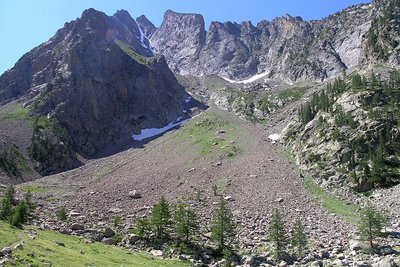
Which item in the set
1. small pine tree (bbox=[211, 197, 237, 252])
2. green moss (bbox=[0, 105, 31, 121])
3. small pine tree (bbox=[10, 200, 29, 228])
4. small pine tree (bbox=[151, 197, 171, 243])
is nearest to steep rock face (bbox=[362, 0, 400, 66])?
small pine tree (bbox=[211, 197, 237, 252])

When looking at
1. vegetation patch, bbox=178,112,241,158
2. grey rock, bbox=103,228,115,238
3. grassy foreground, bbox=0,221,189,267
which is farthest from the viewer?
vegetation patch, bbox=178,112,241,158

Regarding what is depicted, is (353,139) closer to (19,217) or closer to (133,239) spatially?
(133,239)

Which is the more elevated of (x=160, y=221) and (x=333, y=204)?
(x=333, y=204)

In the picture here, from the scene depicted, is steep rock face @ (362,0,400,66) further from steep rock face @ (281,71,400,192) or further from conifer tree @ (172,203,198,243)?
conifer tree @ (172,203,198,243)

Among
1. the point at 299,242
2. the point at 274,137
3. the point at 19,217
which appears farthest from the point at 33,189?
the point at 274,137

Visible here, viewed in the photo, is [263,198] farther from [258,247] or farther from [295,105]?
[295,105]

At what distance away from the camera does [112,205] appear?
7819 cm

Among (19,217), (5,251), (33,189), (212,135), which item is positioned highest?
(212,135)

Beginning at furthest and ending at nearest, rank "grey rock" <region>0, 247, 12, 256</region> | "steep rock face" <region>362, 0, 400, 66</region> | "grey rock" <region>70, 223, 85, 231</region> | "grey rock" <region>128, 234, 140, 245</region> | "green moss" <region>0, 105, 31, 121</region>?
"steep rock face" <region>362, 0, 400, 66</region> → "green moss" <region>0, 105, 31, 121</region> → "grey rock" <region>70, 223, 85, 231</region> → "grey rock" <region>128, 234, 140, 245</region> → "grey rock" <region>0, 247, 12, 256</region>

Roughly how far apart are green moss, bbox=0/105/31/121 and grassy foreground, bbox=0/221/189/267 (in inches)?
4923

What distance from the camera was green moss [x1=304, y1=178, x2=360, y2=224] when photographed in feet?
229

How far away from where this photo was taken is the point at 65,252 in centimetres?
4103

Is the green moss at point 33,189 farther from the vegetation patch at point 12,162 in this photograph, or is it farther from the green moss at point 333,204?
the green moss at point 333,204

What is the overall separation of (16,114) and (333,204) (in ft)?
471
